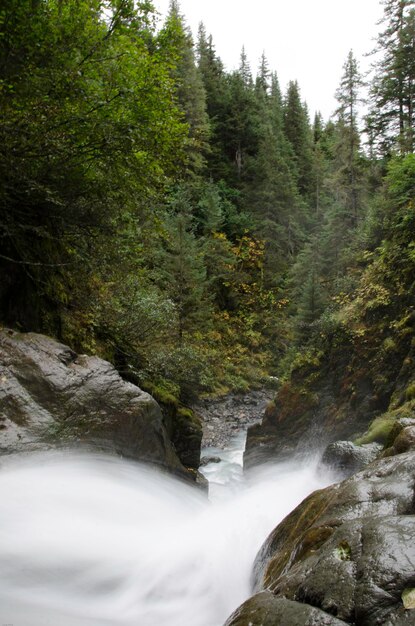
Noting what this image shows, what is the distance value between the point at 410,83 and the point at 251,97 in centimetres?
1855

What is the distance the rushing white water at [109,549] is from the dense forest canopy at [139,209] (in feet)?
9.04

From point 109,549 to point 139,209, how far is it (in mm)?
6108

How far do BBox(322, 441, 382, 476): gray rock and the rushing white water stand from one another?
1.58 meters

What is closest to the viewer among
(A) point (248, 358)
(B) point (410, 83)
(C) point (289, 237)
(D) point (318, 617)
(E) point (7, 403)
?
(D) point (318, 617)

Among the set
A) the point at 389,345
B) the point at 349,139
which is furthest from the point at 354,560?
the point at 349,139

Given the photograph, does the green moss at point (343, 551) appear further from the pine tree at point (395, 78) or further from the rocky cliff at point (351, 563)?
the pine tree at point (395, 78)

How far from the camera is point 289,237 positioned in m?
32.4

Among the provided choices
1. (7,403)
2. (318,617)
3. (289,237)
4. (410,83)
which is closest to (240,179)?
(289,237)

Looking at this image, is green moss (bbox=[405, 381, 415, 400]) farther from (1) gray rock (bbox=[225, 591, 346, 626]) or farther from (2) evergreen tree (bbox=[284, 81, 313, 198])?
(2) evergreen tree (bbox=[284, 81, 313, 198])

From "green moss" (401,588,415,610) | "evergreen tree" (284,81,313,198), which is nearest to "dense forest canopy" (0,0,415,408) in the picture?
"green moss" (401,588,415,610)

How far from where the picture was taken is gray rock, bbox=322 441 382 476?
6721 millimetres

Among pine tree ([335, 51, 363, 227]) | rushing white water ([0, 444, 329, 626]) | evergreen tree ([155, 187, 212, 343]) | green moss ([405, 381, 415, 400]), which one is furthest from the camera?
pine tree ([335, 51, 363, 227])

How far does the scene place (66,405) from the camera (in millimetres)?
5988

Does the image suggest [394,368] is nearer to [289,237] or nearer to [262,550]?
[262,550]
